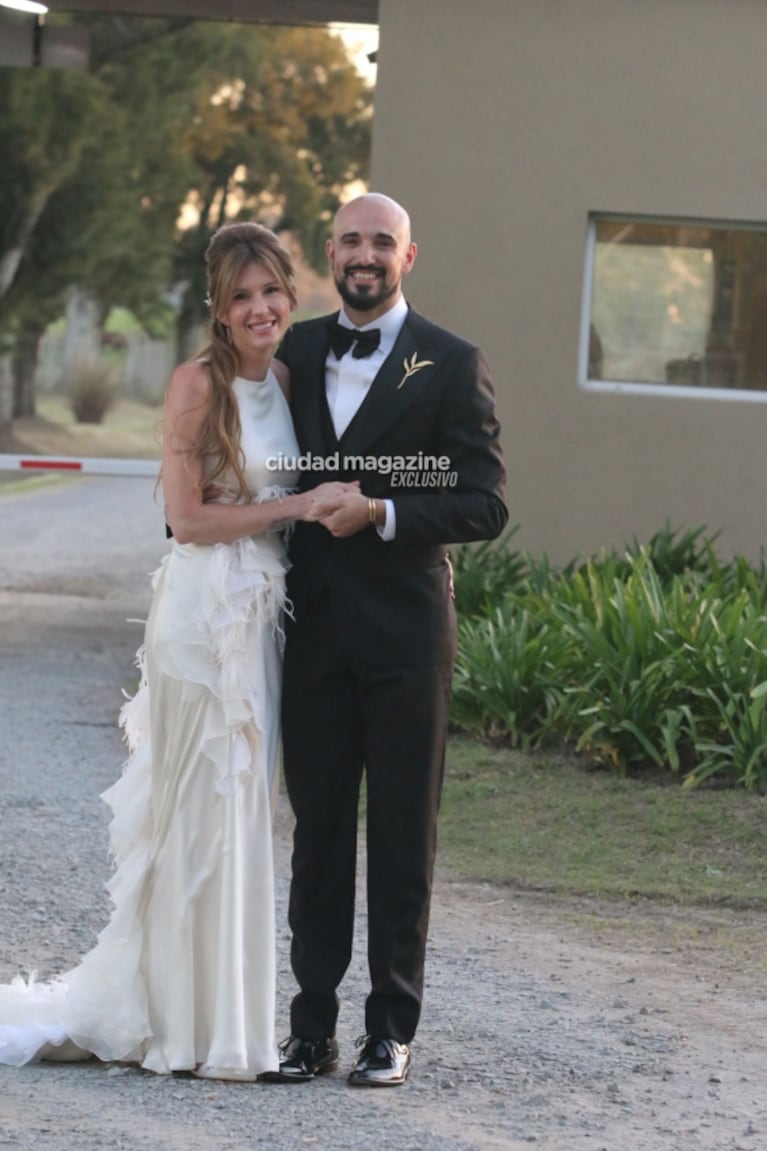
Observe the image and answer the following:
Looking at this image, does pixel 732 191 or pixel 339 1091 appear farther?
pixel 732 191

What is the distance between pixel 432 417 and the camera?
4.63 m

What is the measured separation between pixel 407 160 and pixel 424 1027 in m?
7.46

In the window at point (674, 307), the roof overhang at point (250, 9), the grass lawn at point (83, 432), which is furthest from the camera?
the grass lawn at point (83, 432)

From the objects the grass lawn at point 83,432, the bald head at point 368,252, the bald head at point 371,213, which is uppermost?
the bald head at point 371,213

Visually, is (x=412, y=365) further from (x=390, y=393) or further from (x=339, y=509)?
(x=339, y=509)

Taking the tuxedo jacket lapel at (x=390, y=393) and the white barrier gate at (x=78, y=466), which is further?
the white barrier gate at (x=78, y=466)

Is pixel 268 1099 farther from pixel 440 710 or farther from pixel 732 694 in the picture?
pixel 732 694

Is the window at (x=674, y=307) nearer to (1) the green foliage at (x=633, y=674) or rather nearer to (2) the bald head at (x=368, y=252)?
(1) the green foliage at (x=633, y=674)

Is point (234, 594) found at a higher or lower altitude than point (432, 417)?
lower

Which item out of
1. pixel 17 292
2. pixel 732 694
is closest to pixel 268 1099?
pixel 732 694

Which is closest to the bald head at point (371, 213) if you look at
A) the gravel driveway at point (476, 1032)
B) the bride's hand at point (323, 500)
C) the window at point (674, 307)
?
the bride's hand at point (323, 500)

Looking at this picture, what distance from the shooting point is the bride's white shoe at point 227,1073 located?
182 inches

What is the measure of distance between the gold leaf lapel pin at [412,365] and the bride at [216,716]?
12.5 inches

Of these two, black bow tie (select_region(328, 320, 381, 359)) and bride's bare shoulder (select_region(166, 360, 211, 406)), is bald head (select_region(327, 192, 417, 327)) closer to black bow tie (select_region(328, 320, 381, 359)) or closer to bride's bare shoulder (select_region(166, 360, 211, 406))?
black bow tie (select_region(328, 320, 381, 359))
